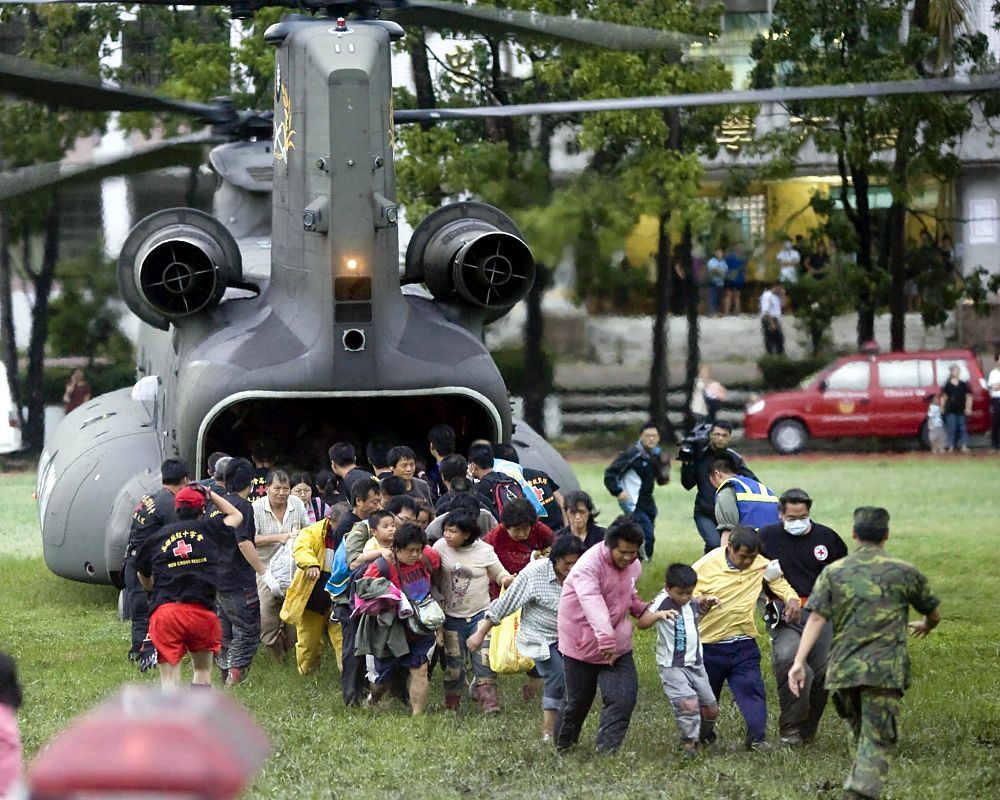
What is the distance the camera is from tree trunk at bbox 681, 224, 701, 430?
3130 centimetres

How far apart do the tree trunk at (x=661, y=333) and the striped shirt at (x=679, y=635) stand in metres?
21.0

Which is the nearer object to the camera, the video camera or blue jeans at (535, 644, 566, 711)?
blue jeans at (535, 644, 566, 711)

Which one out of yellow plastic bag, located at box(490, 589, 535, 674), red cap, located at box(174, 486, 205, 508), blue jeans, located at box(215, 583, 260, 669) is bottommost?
blue jeans, located at box(215, 583, 260, 669)

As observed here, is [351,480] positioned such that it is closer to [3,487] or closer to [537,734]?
[537,734]

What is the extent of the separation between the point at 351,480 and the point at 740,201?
818 inches

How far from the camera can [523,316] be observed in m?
30.0

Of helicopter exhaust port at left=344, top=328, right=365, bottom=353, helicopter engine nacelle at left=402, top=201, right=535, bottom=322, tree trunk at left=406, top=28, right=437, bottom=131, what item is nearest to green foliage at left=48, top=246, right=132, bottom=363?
tree trunk at left=406, top=28, right=437, bottom=131

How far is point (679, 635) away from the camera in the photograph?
934cm

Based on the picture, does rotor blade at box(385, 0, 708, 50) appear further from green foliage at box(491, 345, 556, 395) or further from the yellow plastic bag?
green foliage at box(491, 345, 556, 395)

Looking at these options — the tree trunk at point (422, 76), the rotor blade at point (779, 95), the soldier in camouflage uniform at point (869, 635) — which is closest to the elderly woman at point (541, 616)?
the soldier in camouflage uniform at point (869, 635)

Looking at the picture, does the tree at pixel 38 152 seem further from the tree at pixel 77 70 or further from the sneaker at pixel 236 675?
the sneaker at pixel 236 675

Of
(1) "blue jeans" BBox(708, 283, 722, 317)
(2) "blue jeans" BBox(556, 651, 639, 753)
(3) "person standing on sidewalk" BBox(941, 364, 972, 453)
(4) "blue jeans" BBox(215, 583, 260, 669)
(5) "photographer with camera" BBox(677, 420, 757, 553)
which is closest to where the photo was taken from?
(2) "blue jeans" BBox(556, 651, 639, 753)

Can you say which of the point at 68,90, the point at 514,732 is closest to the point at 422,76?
the point at 68,90

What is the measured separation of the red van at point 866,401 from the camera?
30.1m
